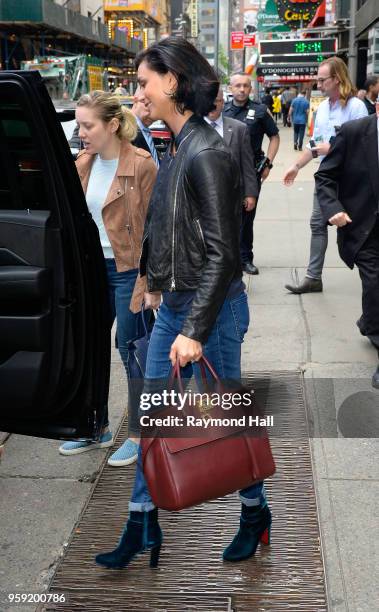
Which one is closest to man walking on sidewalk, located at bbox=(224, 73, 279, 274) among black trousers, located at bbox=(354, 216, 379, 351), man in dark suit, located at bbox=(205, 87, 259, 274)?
man in dark suit, located at bbox=(205, 87, 259, 274)

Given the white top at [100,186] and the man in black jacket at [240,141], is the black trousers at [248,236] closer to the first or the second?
the man in black jacket at [240,141]

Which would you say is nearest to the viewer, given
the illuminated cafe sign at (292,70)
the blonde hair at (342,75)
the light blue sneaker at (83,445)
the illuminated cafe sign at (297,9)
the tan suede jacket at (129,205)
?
the tan suede jacket at (129,205)

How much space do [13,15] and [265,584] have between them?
3314 centimetres

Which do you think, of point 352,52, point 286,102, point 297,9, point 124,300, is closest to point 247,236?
point 124,300

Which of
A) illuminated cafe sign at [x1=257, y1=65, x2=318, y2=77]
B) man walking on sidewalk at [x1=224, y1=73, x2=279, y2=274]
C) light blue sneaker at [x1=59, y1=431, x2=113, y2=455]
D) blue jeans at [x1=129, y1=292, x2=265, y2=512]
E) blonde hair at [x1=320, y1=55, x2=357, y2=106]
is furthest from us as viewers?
illuminated cafe sign at [x1=257, y1=65, x2=318, y2=77]

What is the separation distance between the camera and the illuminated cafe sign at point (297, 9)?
30594mm

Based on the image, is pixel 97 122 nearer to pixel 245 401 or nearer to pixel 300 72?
pixel 245 401

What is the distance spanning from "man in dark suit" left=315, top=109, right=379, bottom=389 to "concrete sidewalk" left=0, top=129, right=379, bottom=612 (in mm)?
502

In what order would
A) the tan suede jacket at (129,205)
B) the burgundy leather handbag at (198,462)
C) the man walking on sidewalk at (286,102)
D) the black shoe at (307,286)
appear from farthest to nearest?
the man walking on sidewalk at (286,102) < the black shoe at (307,286) < the tan suede jacket at (129,205) < the burgundy leather handbag at (198,462)

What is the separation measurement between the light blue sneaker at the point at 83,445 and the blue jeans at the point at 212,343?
1204 mm

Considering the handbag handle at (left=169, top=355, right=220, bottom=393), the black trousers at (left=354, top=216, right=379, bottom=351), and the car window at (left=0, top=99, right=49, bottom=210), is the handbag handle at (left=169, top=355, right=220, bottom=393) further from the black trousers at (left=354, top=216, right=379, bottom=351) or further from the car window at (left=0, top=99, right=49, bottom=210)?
the black trousers at (left=354, top=216, right=379, bottom=351)

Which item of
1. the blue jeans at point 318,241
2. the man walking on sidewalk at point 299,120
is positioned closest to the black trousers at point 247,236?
the blue jeans at point 318,241

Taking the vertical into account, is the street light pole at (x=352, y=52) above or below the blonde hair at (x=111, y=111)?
above

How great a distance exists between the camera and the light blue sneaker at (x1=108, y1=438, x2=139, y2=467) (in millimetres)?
3971
